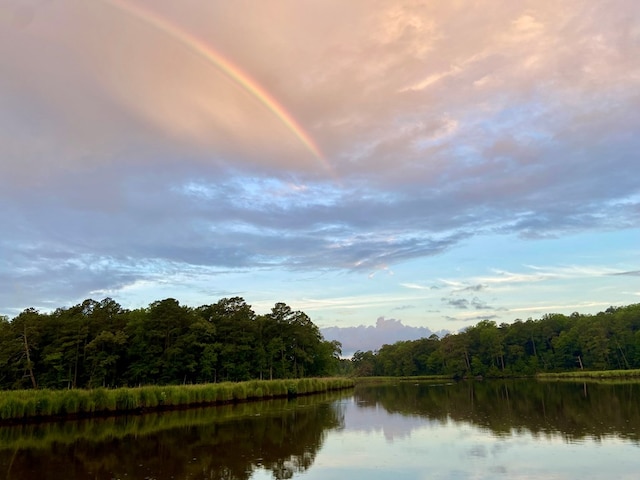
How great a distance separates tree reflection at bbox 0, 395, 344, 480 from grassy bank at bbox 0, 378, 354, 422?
1965 millimetres

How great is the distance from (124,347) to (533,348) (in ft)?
313

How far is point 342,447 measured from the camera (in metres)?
17.8

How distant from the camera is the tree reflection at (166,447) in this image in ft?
46.9

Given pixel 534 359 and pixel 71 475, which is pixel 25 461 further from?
pixel 534 359

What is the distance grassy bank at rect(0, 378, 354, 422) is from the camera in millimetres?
27312

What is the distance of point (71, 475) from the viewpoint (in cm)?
1405

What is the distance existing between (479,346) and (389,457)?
362ft

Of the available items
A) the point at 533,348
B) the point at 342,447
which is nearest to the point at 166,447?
the point at 342,447

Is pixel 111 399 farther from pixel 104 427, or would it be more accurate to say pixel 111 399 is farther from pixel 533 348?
pixel 533 348

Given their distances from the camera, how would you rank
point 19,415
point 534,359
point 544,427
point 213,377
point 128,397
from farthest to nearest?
1. point 534,359
2. point 213,377
3. point 128,397
4. point 19,415
5. point 544,427

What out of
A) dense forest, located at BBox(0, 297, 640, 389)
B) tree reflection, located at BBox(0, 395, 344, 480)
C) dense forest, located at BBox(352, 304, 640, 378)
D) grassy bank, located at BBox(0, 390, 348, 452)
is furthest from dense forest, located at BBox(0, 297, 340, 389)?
dense forest, located at BBox(352, 304, 640, 378)

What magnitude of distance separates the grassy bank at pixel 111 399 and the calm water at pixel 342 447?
6.62 feet

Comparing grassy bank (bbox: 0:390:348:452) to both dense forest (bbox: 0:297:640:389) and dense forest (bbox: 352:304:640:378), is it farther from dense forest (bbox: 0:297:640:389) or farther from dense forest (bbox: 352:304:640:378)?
dense forest (bbox: 352:304:640:378)

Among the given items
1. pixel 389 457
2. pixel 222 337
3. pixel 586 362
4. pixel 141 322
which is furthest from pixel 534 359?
pixel 389 457
